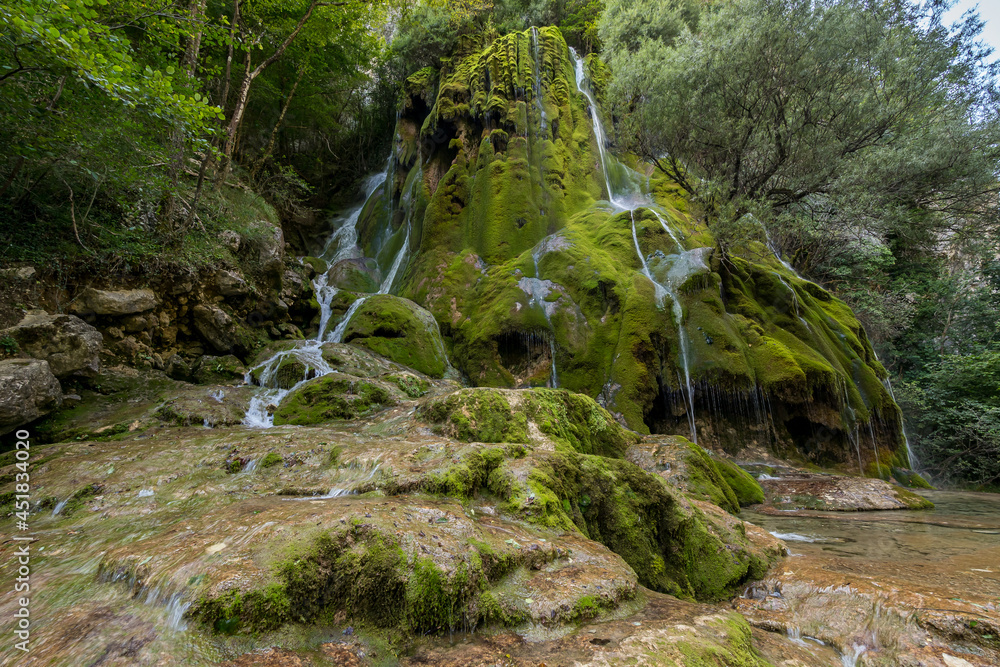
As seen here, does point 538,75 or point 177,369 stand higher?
point 538,75

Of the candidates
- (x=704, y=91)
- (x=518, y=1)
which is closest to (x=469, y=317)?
(x=704, y=91)

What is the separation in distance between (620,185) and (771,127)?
245 inches

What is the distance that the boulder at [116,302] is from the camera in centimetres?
737

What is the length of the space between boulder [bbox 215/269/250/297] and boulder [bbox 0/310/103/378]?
2.87m

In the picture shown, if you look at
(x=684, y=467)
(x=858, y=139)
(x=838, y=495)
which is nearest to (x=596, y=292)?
(x=684, y=467)

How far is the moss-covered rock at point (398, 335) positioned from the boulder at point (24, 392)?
5690 millimetres

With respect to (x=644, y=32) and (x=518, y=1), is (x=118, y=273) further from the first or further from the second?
(x=518, y=1)

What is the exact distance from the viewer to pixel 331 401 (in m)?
7.40

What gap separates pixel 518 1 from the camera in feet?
72.6

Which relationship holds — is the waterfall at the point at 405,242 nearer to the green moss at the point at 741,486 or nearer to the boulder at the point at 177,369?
the boulder at the point at 177,369

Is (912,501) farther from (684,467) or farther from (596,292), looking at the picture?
(596,292)

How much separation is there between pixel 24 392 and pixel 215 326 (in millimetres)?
3909

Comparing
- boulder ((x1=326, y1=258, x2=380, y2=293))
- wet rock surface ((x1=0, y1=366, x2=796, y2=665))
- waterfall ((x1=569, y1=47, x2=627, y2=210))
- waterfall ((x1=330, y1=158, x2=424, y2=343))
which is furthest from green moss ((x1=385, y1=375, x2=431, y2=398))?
waterfall ((x1=569, y1=47, x2=627, y2=210))

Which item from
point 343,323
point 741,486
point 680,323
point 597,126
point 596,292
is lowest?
point 741,486
